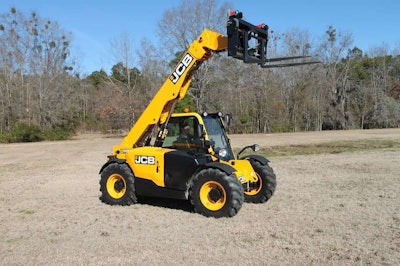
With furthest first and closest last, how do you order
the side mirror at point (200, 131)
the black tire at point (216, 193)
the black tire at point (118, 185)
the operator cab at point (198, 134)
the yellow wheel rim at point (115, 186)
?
the yellow wheel rim at point (115, 186), the black tire at point (118, 185), the operator cab at point (198, 134), the side mirror at point (200, 131), the black tire at point (216, 193)

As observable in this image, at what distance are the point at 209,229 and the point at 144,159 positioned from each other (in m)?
2.29

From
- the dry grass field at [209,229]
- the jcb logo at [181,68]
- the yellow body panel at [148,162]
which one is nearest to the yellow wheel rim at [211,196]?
the dry grass field at [209,229]

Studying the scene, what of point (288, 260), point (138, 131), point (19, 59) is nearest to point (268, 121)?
point (19, 59)

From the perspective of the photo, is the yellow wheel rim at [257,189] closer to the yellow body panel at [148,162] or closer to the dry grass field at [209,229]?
the dry grass field at [209,229]

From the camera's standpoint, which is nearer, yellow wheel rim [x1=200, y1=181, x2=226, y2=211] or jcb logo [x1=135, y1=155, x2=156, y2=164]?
yellow wheel rim [x1=200, y1=181, x2=226, y2=211]

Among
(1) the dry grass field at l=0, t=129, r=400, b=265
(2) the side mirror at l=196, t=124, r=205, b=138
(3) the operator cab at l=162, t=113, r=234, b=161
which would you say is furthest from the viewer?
(3) the operator cab at l=162, t=113, r=234, b=161

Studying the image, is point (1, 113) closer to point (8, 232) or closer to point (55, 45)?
point (55, 45)

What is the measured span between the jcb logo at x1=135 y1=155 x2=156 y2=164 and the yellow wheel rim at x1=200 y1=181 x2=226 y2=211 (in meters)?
1.28

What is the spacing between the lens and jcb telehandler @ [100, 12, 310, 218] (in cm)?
716

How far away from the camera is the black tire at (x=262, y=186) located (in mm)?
8271

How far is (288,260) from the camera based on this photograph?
16.4ft

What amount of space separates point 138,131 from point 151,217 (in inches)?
80.1

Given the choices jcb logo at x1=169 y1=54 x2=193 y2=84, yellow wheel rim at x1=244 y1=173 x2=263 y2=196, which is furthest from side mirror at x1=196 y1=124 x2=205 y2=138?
yellow wheel rim at x1=244 y1=173 x2=263 y2=196

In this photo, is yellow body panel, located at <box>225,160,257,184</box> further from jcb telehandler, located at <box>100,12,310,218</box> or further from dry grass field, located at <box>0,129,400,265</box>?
dry grass field, located at <box>0,129,400,265</box>
